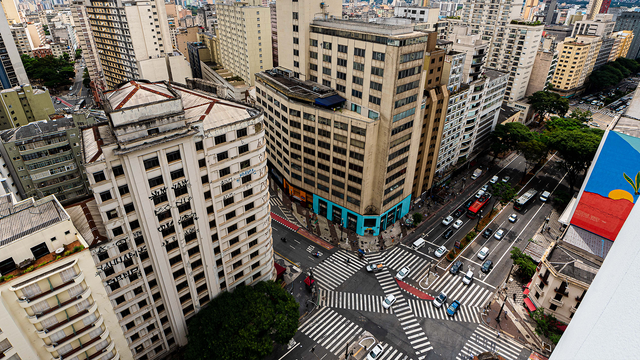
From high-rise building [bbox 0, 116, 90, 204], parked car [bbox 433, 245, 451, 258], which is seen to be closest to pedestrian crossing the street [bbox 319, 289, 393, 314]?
parked car [bbox 433, 245, 451, 258]

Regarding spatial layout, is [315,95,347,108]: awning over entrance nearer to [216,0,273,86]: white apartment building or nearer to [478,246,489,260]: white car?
[478,246,489,260]: white car

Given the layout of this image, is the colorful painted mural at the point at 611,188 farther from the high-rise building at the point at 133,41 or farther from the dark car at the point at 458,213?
the high-rise building at the point at 133,41

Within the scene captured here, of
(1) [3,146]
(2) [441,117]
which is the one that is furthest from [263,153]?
(1) [3,146]

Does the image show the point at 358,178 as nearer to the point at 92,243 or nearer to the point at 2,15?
the point at 92,243

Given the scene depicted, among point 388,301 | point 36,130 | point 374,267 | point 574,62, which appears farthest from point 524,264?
point 574,62

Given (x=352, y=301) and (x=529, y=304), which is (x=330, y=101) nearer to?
(x=352, y=301)

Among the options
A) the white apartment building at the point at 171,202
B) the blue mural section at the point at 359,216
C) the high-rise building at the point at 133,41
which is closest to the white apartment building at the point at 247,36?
the high-rise building at the point at 133,41
